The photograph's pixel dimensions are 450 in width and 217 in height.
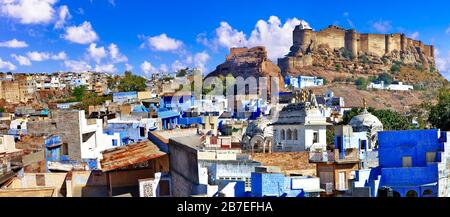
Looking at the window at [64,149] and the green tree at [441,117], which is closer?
the window at [64,149]

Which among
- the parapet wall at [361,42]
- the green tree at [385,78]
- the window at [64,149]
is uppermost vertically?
the parapet wall at [361,42]

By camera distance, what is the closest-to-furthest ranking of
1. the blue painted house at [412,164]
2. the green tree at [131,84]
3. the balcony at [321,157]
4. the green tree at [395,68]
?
the blue painted house at [412,164] < the balcony at [321,157] < the green tree at [131,84] < the green tree at [395,68]

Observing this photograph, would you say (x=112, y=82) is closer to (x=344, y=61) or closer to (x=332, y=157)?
(x=332, y=157)

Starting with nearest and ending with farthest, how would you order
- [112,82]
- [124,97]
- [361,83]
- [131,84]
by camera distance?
1. [124,97]
2. [131,84]
3. [112,82]
4. [361,83]

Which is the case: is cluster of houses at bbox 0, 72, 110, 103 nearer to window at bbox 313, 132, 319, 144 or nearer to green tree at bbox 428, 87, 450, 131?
window at bbox 313, 132, 319, 144

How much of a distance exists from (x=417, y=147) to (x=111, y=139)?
677 centimetres

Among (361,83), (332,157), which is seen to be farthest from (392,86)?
(332,157)

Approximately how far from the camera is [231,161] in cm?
506

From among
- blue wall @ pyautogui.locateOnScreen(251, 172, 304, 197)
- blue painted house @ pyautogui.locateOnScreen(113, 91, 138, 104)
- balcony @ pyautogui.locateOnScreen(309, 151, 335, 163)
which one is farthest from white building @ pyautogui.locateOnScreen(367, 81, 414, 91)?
blue wall @ pyautogui.locateOnScreen(251, 172, 304, 197)

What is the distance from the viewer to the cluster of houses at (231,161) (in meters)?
4.41

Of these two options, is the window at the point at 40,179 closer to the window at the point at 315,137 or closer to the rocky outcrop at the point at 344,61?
the window at the point at 315,137

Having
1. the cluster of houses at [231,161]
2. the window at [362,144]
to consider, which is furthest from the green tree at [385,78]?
the window at [362,144]

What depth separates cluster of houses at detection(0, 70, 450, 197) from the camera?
14.5ft

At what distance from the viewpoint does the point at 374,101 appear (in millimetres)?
30219
